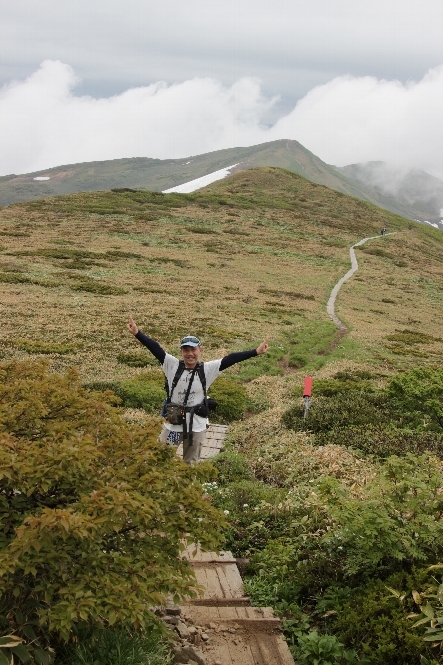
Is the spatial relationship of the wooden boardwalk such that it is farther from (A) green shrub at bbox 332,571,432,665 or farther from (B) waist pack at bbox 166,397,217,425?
(B) waist pack at bbox 166,397,217,425

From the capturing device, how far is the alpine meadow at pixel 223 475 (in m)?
4.86

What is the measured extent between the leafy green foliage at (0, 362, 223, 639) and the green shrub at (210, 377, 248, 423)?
13164 millimetres

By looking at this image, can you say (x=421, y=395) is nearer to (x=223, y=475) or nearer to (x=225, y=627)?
(x=223, y=475)

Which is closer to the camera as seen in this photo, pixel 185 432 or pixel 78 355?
pixel 185 432

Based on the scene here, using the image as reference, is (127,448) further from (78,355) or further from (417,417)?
(78,355)

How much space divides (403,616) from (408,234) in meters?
115

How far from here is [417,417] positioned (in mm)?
16188

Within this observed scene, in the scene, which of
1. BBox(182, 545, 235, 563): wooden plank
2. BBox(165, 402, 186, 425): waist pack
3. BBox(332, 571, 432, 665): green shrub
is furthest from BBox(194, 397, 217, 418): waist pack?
BBox(332, 571, 432, 665): green shrub

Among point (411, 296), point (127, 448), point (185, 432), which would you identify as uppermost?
point (127, 448)

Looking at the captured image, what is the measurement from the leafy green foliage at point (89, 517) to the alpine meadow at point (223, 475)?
0.02 metres

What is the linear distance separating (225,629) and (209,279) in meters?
46.2

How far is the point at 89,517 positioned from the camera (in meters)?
4.64

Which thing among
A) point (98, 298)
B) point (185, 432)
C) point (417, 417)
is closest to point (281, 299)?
point (98, 298)

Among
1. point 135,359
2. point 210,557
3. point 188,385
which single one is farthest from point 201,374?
point 135,359
